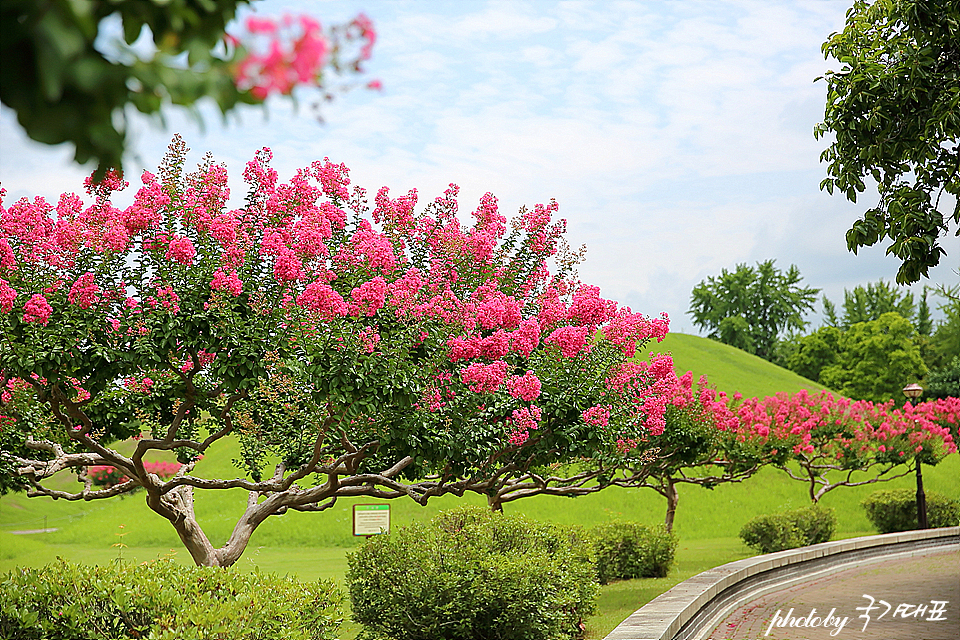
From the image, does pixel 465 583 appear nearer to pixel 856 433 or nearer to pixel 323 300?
pixel 323 300

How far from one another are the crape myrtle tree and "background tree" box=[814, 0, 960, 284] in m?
2.69

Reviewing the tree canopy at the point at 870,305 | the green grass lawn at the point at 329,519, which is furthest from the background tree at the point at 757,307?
the green grass lawn at the point at 329,519

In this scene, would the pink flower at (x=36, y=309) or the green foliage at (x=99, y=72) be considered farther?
the pink flower at (x=36, y=309)

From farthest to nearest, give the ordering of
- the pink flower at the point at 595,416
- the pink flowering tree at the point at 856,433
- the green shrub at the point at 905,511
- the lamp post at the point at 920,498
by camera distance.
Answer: the green shrub at the point at 905,511
the lamp post at the point at 920,498
the pink flowering tree at the point at 856,433
the pink flower at the point at 595,416

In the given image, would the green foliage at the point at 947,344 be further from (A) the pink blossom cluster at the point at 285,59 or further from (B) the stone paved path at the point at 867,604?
(A) the pink blossom cluster at the point at 285,59

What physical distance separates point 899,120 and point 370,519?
992 centimetres

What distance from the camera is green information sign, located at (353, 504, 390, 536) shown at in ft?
43.4

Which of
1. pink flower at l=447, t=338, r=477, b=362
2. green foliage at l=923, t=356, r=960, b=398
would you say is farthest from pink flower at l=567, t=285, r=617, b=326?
green foliage at l=923, t=356, r=960, b=398

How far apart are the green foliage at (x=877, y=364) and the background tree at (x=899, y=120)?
4170cm

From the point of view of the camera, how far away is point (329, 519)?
2620 cm

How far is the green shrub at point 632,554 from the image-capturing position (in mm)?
16031

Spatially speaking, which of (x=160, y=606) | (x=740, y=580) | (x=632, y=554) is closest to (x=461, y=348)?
(x=160, y=606)

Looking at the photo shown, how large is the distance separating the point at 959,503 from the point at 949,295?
6731 millimetres

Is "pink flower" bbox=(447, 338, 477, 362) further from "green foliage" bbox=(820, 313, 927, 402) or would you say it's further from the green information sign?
"green foliage" bbox=(820, 313, 927, 402)
